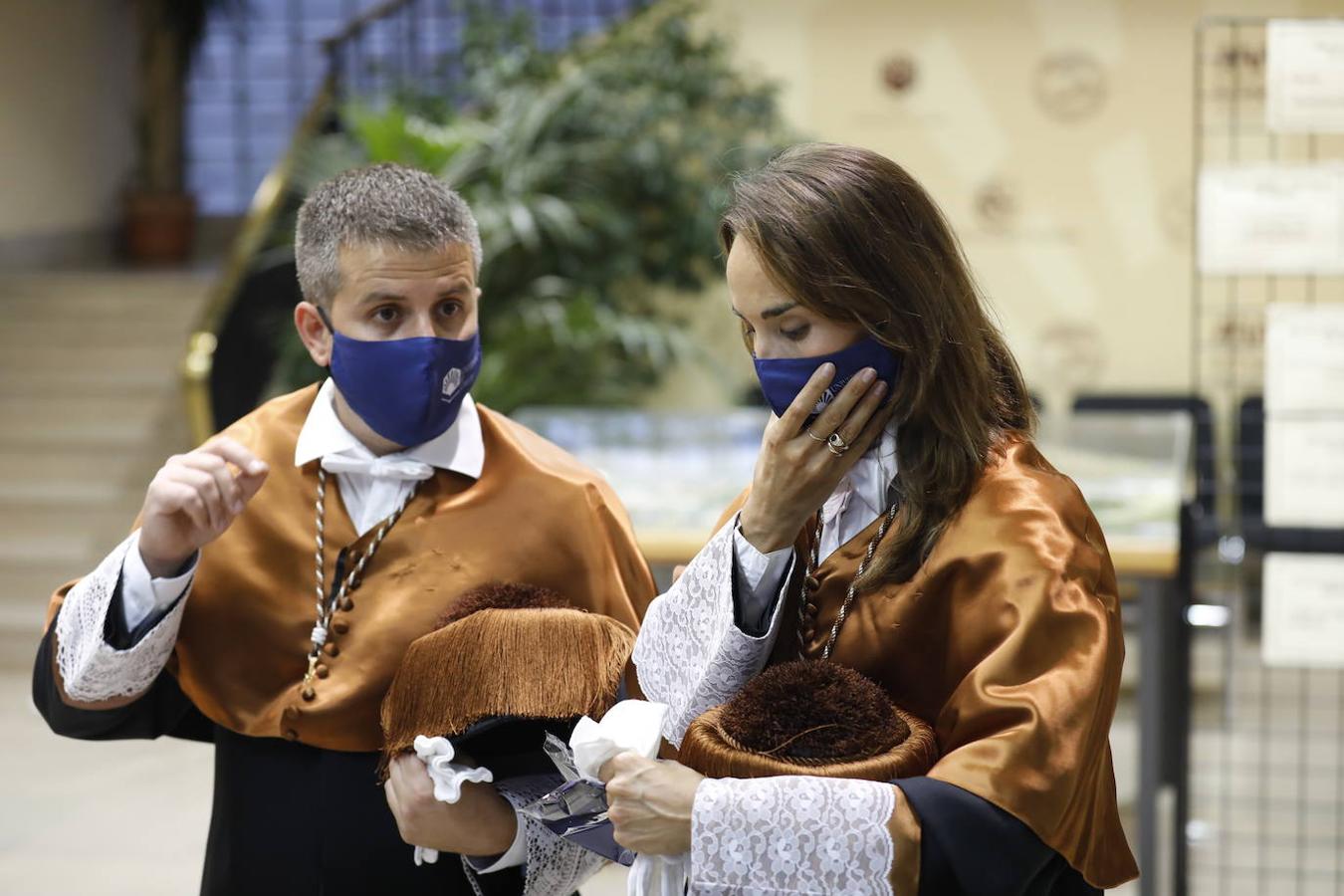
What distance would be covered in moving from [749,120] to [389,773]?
7138 millimetres

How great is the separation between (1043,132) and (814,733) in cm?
765

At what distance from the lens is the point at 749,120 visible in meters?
8.50

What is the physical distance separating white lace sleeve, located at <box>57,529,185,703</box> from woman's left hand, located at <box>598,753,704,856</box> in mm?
699

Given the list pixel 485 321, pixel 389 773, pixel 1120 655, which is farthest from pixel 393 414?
pixel 485 321

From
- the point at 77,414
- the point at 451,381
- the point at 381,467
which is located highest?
the point at 451,381

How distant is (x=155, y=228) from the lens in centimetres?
1048

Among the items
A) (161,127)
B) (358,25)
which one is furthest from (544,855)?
(161,127)

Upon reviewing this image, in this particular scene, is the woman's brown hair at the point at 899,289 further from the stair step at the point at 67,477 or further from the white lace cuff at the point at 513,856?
the stair step at the point at 67,477

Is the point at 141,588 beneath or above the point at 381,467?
beneath

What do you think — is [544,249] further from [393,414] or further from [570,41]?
[393,414]

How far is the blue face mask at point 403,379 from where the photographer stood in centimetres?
188

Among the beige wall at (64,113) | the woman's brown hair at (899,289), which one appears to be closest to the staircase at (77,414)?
the beige wall at (64,113)

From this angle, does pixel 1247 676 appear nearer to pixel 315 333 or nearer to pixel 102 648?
pixel 315 333

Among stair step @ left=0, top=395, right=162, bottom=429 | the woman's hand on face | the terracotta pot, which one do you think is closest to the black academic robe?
the woman's hand on face
